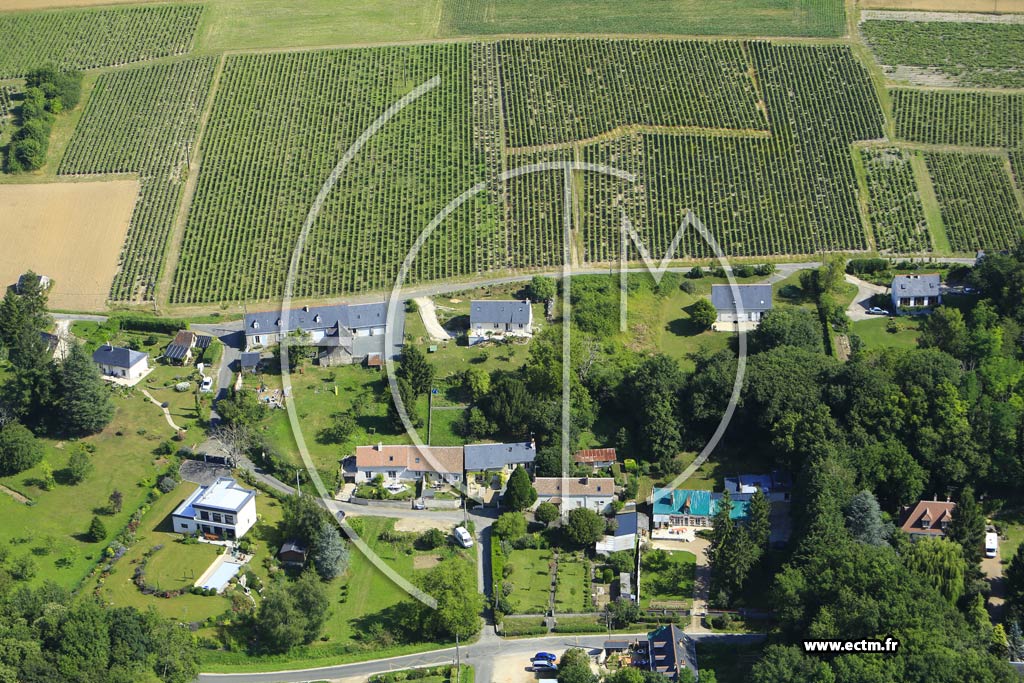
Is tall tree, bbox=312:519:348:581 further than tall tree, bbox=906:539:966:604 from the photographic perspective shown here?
Yes

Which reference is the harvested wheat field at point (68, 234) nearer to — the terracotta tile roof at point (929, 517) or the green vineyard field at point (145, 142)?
the green vineyard field at point (145, 142)

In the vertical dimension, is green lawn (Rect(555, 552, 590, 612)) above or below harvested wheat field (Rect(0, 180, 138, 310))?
below

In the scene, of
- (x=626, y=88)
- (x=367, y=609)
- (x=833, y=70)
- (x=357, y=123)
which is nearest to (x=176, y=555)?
(x=367, y=609)

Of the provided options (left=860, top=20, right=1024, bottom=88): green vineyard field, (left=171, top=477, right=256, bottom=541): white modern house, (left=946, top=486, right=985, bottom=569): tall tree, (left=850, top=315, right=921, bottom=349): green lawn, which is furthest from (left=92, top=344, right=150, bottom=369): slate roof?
(left=860, top=20, right=1024, bottom=88): green vineyard field

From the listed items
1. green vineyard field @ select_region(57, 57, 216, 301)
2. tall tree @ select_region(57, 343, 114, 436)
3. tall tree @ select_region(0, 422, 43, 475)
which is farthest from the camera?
green vineyard field @ select_region(57, 57, 216, 301)

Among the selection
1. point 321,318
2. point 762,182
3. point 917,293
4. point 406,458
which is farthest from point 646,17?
point 406,458

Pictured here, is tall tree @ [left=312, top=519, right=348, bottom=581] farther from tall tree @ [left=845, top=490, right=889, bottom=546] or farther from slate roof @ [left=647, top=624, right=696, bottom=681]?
tall tree @ [left=845, top=490, right=889, bottom=546]
